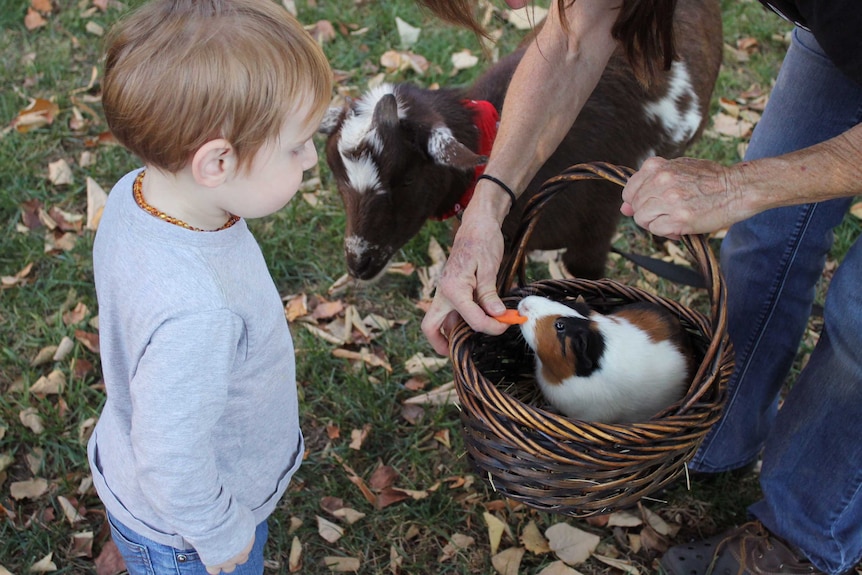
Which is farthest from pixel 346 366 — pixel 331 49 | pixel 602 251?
pixel 331 49

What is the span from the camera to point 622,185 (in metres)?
2.01

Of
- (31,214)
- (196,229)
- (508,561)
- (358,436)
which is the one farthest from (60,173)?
(508,561)

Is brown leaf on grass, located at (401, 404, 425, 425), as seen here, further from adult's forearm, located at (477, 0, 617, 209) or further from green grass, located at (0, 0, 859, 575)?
adult's forearm, located at (477, 0, 617, 209)

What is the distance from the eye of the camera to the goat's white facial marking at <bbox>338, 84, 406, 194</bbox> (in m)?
2.84

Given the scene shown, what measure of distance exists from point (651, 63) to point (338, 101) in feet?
8.23

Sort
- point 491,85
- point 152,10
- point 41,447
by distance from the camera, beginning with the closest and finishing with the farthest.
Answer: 1. point 152,10
2. point 41,447
3. point 491,85

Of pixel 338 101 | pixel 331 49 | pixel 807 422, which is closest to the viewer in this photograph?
pixel 807 422

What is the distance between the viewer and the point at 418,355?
333 centimetres

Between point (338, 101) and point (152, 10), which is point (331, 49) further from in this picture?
point (152, 10)

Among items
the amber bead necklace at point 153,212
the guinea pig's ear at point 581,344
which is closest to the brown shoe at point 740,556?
the guinea pig's ear at point 581,344

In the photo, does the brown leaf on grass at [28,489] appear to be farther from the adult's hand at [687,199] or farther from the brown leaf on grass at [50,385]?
the adult's hand at [687,199]

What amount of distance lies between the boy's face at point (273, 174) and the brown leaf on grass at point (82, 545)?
5.26 feet

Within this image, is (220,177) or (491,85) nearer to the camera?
(220,177)

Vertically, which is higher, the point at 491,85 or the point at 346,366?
the point at 491,85
